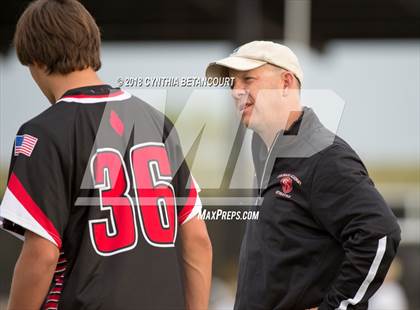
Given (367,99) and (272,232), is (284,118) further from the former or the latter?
(367,99)

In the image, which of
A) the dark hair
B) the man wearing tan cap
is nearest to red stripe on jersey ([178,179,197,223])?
the man wearing tan cap

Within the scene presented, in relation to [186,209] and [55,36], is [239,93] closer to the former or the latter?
[186,209]

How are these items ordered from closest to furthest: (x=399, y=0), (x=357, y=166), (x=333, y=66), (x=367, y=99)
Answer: (x=357, y=166)
(x=367, y=99)
(x=399, y=0)
(x=333, y=66)

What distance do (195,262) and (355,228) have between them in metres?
0.44

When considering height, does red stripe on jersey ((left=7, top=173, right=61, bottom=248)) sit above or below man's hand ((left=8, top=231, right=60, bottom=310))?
above

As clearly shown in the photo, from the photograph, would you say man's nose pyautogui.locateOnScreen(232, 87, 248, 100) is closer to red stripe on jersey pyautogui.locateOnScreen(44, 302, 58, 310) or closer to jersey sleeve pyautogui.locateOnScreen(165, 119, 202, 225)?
jersey sleeve pyautogui.locateOnScreen(165, 119, 202, 225)

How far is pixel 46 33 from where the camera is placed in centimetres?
201

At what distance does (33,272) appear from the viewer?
6.29 feet

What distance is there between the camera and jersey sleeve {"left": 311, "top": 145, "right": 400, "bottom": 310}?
2238 mm

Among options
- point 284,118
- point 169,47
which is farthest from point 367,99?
point 284,118

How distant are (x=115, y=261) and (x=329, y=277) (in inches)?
26.2

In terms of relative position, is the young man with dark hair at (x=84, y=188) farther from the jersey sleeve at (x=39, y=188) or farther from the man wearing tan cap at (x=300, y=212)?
the man wearing tan cap at (x=300, y=212)

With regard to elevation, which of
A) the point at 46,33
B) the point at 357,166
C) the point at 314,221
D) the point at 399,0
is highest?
the point at 46,33

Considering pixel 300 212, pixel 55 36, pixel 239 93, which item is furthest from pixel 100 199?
pixel 239 93
